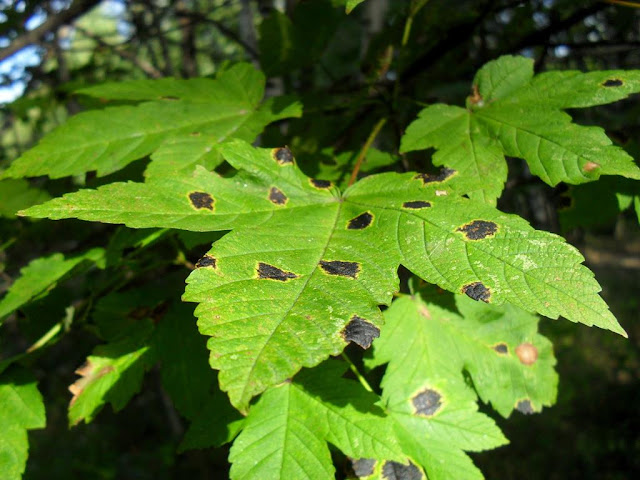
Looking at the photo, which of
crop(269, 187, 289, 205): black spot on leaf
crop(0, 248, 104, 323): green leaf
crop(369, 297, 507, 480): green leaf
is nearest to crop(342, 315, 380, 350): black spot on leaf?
crop(269, 187, 289, 205): black spot on leaf

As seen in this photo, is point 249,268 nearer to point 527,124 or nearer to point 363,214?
point 363,214

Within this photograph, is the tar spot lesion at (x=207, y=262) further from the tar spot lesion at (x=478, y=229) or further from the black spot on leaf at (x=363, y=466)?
the black spot on leaf at (x=363, y=466)

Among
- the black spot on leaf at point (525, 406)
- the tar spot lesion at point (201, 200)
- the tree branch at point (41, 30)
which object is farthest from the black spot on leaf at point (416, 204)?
the tree branch at point (41, 30)

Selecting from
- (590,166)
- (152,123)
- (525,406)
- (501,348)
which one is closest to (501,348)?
(501,348)

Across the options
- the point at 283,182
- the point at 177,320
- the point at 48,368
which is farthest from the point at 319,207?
the point at 48,368

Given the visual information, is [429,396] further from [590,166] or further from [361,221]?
[590,166]

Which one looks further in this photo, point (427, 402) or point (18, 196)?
point (18, 196)
